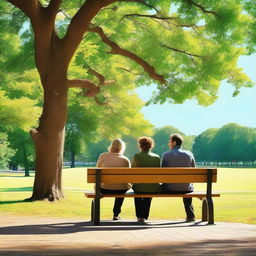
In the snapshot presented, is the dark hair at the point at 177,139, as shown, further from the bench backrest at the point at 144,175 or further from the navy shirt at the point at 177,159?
the bench backrest at the point at 144,175

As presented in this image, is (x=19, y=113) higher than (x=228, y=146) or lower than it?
lower

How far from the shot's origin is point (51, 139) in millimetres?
16906

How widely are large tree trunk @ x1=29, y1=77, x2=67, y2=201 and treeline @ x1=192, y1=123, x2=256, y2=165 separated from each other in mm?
113257

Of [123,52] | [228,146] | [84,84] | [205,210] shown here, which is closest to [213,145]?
[228,146]

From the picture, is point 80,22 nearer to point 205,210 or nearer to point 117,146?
point 117,146

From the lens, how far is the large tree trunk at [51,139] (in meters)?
16.8

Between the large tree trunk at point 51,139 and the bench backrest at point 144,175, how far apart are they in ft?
22.5

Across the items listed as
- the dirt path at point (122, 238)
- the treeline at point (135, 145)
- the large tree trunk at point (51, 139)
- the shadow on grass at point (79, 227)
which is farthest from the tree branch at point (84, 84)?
the treeline at point (135, 145)

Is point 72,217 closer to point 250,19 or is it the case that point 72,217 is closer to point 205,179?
point 205,179

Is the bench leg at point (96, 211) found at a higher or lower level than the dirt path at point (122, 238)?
higher

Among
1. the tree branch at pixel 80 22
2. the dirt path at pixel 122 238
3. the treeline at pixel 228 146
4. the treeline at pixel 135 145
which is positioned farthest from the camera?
the treeline at pixel 228 146

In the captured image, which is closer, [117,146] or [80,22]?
[117,146]

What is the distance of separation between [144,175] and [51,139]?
7192 millimetres

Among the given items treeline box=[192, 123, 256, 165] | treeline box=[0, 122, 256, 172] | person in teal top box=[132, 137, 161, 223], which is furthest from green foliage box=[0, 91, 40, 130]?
treeline box=[192, 123, 256, 165]
